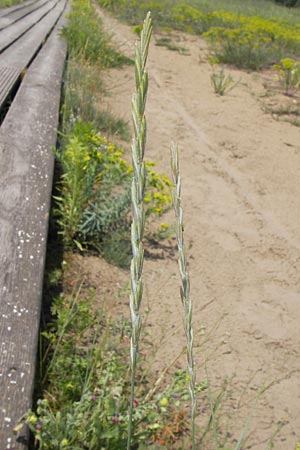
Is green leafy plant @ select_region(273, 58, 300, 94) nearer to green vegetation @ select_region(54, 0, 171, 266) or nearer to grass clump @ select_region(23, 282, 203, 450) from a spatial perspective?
green vegetation @ select_region(54, 0, 171, 266)

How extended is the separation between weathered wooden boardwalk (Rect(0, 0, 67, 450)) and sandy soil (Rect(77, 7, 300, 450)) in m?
0.54

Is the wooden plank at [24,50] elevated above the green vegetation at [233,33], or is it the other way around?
the wooden plank at [24,50]

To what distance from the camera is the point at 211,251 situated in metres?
3.85

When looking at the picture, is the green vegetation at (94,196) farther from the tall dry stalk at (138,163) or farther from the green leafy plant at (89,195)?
the tall dry stalk at (138,163)

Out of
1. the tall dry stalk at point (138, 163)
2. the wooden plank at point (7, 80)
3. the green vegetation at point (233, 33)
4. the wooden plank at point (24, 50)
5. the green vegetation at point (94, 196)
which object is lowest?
the green vegetation at point (233, 33)

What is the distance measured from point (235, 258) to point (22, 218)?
1815 mm

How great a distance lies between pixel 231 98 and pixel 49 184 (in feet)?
19.2

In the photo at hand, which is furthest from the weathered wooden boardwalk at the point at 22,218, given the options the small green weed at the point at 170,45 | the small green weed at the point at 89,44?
the small green weed at the point at 170,45

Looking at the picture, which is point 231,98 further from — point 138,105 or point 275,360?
point 138,105

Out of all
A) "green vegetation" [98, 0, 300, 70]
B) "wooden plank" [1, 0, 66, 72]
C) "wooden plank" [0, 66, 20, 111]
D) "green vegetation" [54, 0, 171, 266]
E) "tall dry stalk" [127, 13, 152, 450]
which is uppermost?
"tall dry stalk" [127, 13, 152, 450]

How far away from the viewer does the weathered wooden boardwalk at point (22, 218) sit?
153cm

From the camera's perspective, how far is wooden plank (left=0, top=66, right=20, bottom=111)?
3.77m

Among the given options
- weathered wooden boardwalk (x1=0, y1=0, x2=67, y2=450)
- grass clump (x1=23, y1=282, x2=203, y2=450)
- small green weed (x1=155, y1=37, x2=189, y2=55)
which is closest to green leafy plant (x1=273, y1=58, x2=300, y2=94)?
small green weed (x1=155, y1=37, x2=189, y2=55)

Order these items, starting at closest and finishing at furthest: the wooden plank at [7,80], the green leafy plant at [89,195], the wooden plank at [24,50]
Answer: the green leafy plant at [89,195] < the wooden plank at [7,80] < the wooden plank at [24,50]
